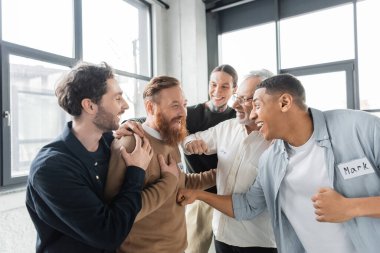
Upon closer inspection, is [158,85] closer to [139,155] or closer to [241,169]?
[139,155]

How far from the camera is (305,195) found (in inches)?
50.9

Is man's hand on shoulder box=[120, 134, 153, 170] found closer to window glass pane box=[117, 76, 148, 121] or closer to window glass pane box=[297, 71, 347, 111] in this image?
window glass pane box=[117, 76, 148, 121]

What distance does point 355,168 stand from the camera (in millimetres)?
1146

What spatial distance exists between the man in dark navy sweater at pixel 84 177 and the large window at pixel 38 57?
1.18 m

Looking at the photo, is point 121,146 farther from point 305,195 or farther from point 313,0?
point 313,0

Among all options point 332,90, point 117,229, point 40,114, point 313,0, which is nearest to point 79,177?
point 117,229

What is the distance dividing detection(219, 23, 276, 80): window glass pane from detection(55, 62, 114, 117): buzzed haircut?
9.00 ft

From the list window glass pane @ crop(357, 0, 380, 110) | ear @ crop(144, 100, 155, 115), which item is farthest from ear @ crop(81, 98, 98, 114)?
window glass pane @ crop(357, 0, 380, 110)

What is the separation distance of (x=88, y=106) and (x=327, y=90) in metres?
3.25

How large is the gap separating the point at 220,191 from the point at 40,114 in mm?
1760

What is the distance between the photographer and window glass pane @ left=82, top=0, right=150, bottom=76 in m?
2.91

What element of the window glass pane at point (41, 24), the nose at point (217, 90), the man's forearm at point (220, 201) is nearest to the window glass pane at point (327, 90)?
the nose at point (217, 90)

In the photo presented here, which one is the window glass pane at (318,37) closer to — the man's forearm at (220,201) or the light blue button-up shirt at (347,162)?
the light blue button-up shirt at (347,162)

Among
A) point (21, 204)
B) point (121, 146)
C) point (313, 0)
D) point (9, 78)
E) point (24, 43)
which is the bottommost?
point (21, 204)
